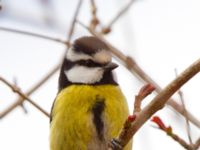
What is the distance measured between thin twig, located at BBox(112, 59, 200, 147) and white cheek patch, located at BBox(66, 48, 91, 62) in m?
1.42

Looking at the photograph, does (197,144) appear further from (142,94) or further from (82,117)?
(82,117)

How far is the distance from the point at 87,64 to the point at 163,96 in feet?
4.96

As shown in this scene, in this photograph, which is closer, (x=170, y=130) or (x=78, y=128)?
(x=170, y=130)

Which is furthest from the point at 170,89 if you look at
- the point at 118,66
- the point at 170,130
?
the point at 118,66

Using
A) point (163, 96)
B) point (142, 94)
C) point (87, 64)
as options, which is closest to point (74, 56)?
point (87, 64)

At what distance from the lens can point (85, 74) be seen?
3.17m

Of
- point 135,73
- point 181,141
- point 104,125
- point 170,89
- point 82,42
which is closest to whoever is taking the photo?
point 170,89

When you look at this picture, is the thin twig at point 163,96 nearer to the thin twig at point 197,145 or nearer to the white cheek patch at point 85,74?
the thin twig at point 197,145

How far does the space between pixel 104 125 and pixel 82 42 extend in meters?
0.56

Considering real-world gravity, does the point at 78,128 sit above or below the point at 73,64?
below

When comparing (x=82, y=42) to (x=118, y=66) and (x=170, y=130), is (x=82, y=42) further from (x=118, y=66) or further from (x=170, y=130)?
(x=170, y=130)

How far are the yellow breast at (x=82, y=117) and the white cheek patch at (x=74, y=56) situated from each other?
7.9 inches

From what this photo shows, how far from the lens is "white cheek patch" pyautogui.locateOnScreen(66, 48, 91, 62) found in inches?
123

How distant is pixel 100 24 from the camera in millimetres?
3109
